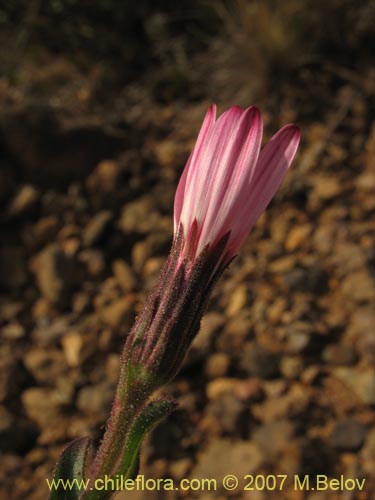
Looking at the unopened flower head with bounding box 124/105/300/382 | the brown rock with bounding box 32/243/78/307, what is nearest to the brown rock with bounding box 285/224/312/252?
the brown rock with bounding box 32/243/78/307

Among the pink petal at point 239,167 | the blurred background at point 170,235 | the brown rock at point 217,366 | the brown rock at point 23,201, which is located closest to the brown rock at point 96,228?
the blurred background at point 170,235

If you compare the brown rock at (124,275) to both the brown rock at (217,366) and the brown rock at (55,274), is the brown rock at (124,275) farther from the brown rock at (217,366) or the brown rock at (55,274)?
the brown rock at (217,366)

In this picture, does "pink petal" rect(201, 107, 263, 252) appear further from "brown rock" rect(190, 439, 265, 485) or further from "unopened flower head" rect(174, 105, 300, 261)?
"brown rock" rect(190, 439, 265, 485)

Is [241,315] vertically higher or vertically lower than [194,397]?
higher

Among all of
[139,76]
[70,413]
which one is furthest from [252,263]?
[139,76]

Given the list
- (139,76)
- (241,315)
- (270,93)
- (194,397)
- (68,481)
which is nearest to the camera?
(68,481)

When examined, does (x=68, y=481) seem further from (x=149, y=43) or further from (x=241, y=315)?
(x=149, y=43)
